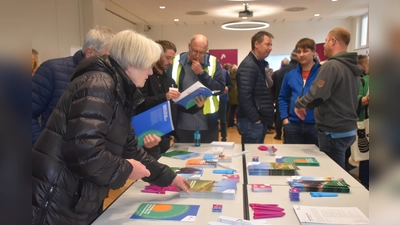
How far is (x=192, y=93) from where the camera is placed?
258 cm

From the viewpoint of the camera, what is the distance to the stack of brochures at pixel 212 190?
154 cm

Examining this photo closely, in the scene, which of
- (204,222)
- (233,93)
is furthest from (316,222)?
(233,93)

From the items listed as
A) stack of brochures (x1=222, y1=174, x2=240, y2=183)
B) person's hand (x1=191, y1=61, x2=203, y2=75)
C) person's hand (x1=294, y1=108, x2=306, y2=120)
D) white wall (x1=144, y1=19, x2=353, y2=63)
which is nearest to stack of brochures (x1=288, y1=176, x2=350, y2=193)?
stack of brochures (x1=222, y1=174, x2=240, y2=183)

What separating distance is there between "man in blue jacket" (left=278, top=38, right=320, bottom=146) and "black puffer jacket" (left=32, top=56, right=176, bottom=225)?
199 cm

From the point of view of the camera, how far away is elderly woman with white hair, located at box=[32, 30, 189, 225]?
119 centimetres

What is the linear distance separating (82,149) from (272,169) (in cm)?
113

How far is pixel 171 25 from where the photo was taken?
11211 millimetres

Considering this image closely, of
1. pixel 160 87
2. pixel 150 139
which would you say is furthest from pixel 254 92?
pixel 150 139

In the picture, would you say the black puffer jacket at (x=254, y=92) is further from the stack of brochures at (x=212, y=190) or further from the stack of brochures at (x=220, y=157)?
the stack of brochures at (x=212, y=190)

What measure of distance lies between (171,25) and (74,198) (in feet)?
34.3

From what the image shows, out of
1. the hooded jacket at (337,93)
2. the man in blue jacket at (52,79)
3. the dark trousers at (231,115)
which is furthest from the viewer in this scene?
the dark trousers at (231,115)

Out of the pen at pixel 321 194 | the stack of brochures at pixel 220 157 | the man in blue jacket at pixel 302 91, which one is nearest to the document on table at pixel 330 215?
the pen at pixel 321 194

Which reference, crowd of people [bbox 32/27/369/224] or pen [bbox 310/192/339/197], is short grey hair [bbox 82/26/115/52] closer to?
crowd of people [bbox 32/27/369/224]

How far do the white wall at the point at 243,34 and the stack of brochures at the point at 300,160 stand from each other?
915cm
